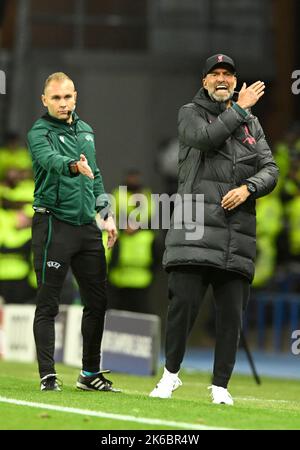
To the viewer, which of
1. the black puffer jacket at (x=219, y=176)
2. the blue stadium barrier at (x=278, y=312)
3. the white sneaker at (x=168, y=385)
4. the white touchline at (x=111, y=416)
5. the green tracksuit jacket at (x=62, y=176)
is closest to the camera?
the white touchline at (x=111, y=416)

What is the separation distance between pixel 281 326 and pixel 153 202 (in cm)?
251

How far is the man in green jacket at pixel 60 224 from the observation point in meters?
10.0

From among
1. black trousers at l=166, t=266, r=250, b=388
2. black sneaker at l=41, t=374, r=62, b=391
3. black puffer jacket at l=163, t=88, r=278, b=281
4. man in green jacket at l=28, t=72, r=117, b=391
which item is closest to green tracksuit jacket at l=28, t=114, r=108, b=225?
man in green jacket at l=28, t=72, r=117, b=391

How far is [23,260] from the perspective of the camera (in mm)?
18250

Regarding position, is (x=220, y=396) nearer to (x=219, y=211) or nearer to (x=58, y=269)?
(x=219, y=211)

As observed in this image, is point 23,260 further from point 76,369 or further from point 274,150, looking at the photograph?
point 274,150

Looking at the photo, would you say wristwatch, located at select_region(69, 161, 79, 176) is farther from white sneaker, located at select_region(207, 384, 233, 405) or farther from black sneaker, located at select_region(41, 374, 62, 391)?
white sneaker, located at select_region(207, 384, 233, 405)

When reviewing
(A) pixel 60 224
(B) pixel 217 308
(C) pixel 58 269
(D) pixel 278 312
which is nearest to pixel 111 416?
(B) pixel 217 308

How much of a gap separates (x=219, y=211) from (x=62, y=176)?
3.88 feet

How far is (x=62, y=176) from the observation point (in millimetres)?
10000

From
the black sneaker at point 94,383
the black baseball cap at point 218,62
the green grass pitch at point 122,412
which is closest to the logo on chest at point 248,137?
the black baseball cap at point 218,62

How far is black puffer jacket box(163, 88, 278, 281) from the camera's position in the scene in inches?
376

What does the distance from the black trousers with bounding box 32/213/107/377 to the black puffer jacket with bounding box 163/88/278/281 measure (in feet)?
2.15

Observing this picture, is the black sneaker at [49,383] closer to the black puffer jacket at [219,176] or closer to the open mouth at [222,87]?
the black puffer jacket at [219,176]
